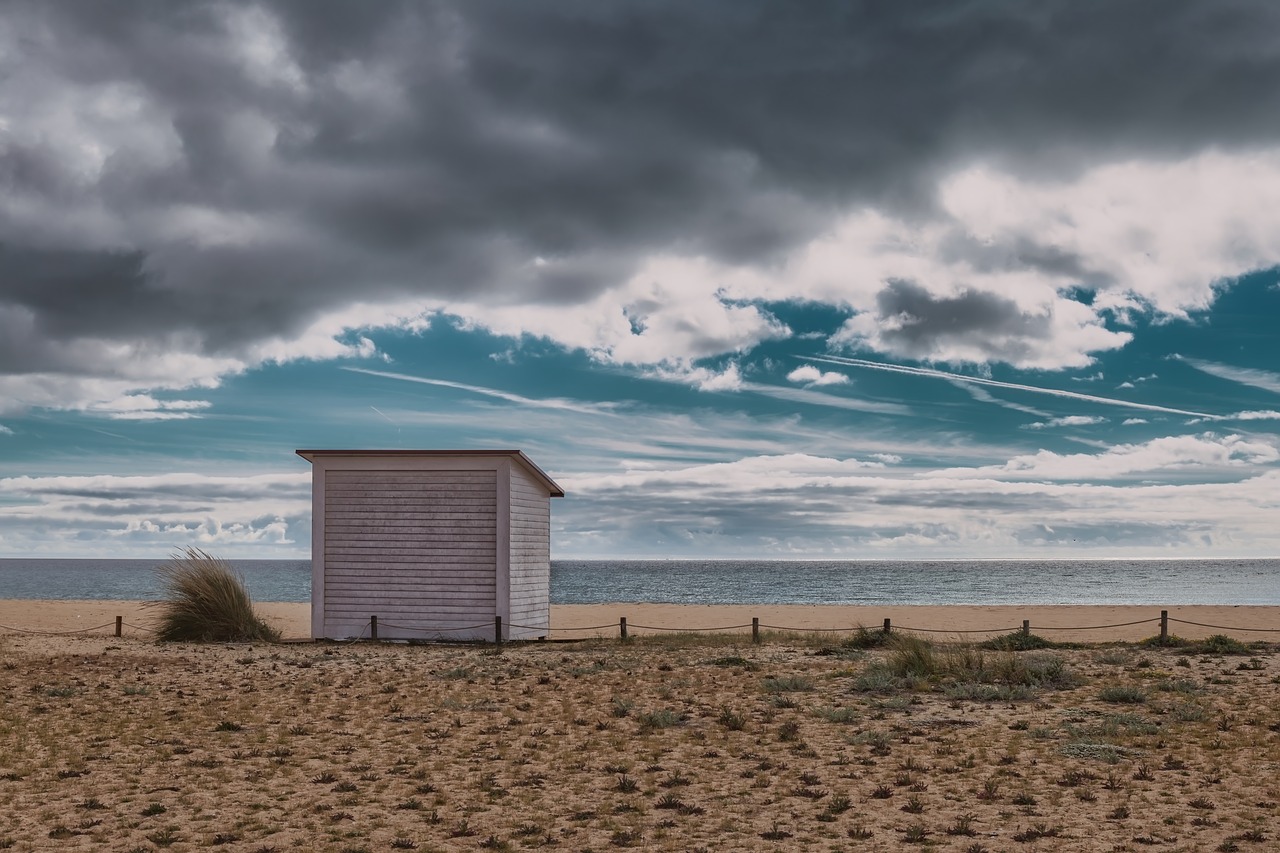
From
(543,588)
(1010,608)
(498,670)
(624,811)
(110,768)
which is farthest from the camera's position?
(1010,608)

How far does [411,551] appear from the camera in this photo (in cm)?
2402

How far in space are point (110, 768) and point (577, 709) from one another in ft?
18.5

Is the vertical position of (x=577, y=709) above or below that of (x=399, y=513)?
below

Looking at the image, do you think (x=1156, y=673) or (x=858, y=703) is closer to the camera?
(x=858, y=703)

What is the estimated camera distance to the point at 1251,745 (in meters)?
11.0

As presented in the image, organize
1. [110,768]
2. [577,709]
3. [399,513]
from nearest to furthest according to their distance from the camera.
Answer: [110,768] < [577,709] < [399,513]

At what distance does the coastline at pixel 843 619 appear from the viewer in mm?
33000

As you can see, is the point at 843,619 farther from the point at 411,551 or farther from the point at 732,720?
the point at 732,720

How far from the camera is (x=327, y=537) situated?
959 inches

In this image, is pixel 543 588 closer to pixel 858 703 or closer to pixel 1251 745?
pixel 858 703

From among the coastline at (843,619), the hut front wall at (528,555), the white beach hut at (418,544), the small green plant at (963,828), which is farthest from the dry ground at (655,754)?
the coastline at (843,619)

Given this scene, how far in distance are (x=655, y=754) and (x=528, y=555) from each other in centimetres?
1439

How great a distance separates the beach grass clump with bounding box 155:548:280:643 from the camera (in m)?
24.1

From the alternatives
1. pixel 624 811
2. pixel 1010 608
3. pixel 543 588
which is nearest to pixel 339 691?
Answer: pixel 624 811
